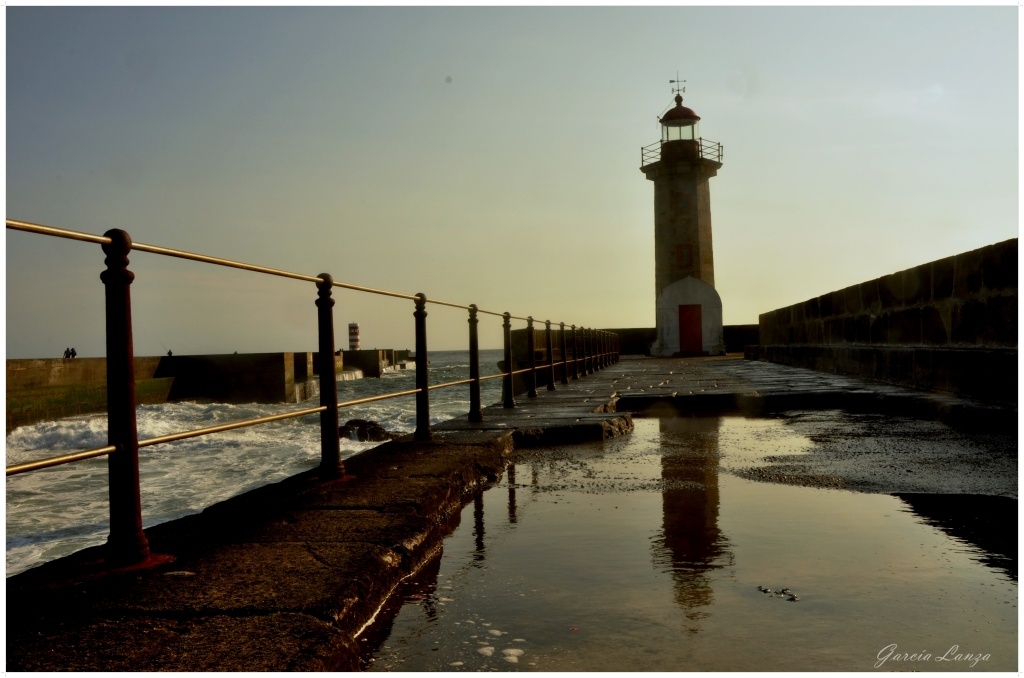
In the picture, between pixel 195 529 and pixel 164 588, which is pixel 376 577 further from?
pixel 195 529

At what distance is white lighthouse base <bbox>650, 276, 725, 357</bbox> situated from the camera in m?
30.5

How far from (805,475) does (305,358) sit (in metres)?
31.0

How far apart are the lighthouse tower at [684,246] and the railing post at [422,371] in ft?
85.8

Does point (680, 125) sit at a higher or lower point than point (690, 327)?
higher

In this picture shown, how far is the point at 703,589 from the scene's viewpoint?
2016mm

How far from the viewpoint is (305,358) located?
3325cm

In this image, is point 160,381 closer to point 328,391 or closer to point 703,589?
point 328,391

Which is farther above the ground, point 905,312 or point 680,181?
point 680,181

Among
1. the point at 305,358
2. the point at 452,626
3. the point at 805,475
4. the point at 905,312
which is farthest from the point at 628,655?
the point at 305,358

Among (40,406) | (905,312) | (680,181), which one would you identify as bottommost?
(40,406)

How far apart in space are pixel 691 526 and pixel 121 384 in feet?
5.69

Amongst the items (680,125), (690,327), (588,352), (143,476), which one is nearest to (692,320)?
(690,327)

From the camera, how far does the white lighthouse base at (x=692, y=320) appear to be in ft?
100

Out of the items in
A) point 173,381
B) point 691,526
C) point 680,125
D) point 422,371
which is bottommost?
point 173,381
